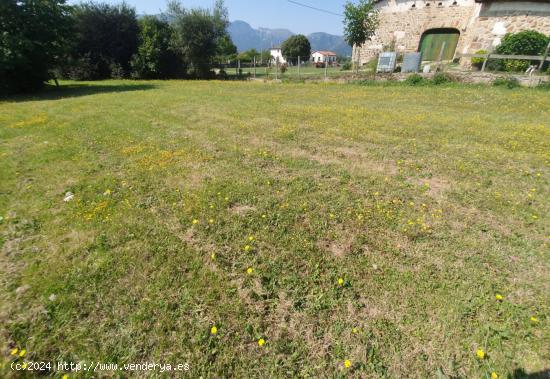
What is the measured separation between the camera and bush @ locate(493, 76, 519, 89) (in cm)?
1301

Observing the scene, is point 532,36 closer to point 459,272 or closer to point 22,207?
point 459,272

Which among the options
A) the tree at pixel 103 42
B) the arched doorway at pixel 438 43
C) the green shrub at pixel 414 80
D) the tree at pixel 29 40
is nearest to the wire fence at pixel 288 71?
the green shrub at pixel 414 80

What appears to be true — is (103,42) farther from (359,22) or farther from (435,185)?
(435,185)

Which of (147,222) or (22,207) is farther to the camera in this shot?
(22,207)

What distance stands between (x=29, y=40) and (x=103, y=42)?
12444mm

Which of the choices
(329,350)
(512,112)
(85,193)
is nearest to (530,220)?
(329,350)

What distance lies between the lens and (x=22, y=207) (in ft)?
12.7

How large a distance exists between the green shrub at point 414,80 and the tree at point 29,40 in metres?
20.8

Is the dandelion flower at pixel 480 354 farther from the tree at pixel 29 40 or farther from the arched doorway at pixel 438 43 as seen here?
the arched doorway at pixel 438 43

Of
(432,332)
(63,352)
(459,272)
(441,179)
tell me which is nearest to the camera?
(63,352)

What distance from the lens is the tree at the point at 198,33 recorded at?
24266 mm

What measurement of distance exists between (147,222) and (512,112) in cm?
1217

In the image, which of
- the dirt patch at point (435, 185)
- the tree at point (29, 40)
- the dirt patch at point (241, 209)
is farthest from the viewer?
the tree at point (29, 40)

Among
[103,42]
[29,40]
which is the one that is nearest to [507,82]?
[29,40]
